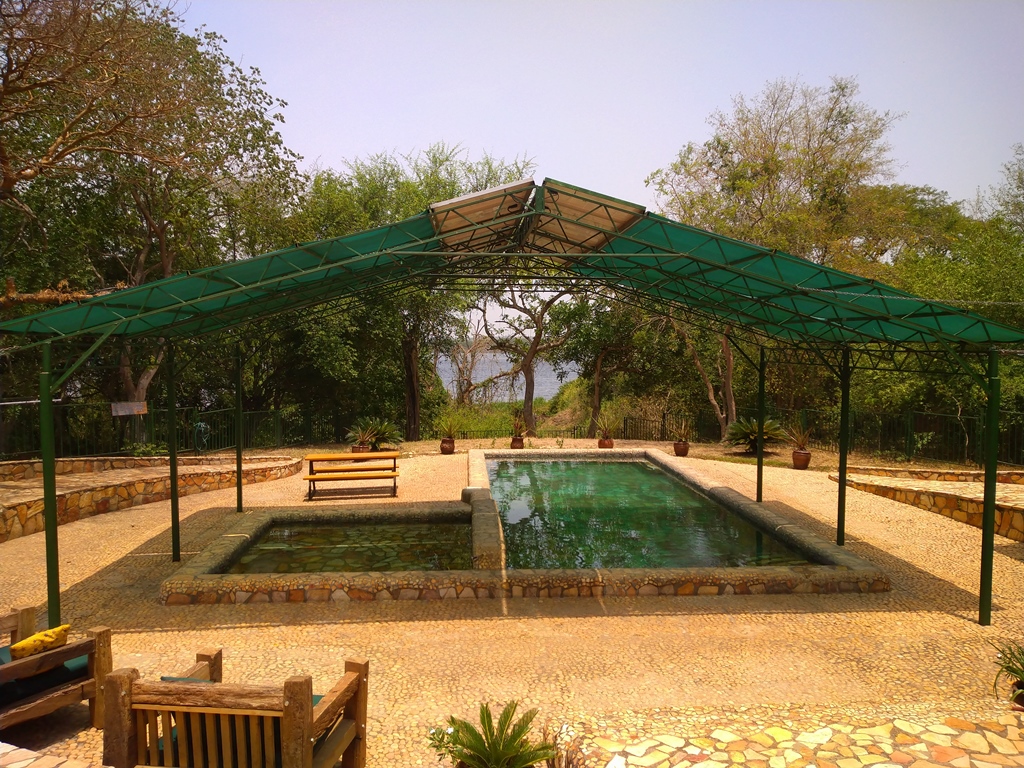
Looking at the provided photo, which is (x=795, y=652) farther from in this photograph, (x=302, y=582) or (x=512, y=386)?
(x=512, y=386)

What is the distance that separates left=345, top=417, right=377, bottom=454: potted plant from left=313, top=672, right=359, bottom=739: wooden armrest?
12.4m

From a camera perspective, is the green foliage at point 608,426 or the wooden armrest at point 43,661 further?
the green foliage at point 608,426

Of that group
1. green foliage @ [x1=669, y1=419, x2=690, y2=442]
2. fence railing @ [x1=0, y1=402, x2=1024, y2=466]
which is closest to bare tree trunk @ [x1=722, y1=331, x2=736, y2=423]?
fence railing @ [x1=0, y1=402, x2=1024, y2=466]

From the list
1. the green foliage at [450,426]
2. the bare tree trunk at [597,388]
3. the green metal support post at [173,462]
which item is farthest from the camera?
the bare tree trunk at [597,388]

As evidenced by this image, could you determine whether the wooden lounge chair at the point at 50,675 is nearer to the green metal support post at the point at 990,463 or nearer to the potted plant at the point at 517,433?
the green metal support post at the point at 990,463

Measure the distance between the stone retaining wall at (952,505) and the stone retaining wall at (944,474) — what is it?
4.19 ft

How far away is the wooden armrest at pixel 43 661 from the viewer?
390 cm

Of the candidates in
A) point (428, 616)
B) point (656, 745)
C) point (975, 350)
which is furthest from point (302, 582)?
point (975, 350)

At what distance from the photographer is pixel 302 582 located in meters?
6.59

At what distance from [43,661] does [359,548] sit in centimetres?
472

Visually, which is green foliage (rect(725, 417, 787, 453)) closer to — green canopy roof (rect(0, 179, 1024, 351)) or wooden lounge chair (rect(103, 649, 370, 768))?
green canopy roof (rect(0, 179, 1024, 351))

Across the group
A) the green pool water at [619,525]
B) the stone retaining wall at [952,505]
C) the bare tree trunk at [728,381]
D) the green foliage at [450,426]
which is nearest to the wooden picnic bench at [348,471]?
the green pool water at [619,525]

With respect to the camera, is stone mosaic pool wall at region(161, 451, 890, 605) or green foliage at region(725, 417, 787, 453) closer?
stone mosaic pool wall at region(161, 451, 890, 605)

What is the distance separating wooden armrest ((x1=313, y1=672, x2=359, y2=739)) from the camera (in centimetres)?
324
